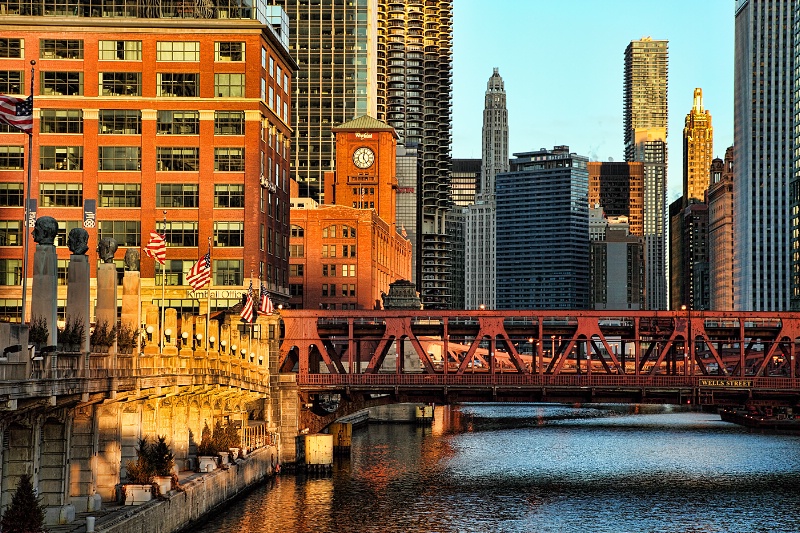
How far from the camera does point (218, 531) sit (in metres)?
65.8

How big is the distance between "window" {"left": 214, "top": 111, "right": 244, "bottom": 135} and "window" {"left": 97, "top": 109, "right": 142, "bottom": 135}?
7002 millimetres

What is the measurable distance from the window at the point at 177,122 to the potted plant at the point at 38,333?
72.5m

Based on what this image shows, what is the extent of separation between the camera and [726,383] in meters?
97.4

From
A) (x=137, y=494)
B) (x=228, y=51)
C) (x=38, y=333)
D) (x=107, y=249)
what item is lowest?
(x=137, y=494)

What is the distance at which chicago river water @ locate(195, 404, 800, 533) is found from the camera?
72438 mm

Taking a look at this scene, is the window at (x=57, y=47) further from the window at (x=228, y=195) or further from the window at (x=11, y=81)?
the window at (x=228, y=195)

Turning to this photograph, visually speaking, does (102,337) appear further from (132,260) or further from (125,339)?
(132,260)

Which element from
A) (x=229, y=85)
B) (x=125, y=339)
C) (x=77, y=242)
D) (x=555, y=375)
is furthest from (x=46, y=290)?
(x=229, y=85)

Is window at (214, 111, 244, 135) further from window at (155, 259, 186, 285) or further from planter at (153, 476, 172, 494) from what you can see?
planter at (153, 476, 172, 494)

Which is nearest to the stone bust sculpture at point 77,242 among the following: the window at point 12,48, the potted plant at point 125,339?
the potted plant at point 125,339

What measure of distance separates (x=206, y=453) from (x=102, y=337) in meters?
24.2

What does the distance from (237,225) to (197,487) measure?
55117mm

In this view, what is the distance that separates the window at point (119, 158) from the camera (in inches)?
4589

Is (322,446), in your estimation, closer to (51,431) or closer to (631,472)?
(631,472)
